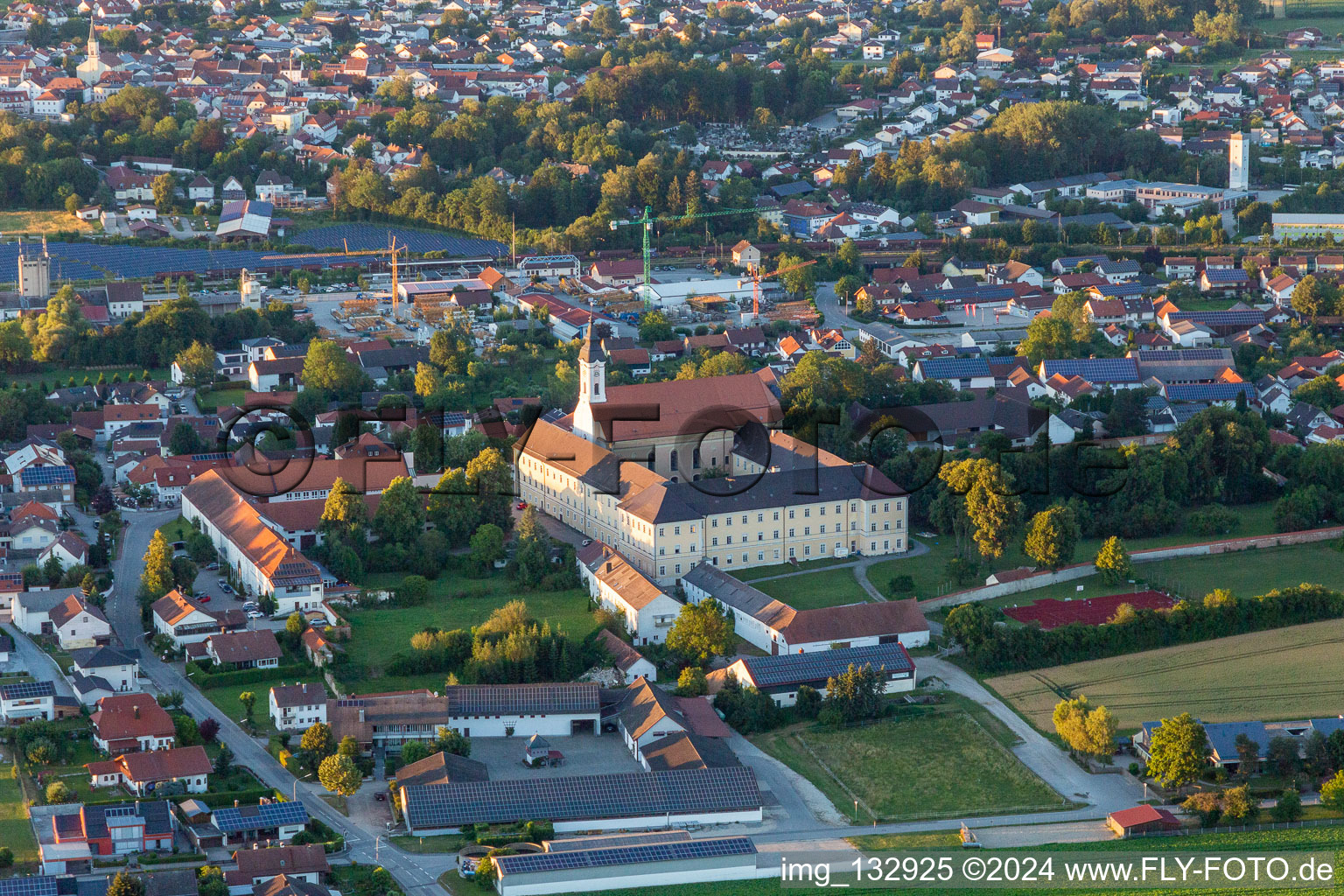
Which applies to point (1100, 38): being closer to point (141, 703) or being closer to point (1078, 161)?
point (1078, 161)

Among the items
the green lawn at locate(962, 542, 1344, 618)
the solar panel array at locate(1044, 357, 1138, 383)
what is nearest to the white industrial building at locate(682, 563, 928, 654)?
the green lawn at locate(962, 542, 1344, 618)

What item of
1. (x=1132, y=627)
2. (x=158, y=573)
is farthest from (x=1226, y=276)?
(x=158, y=573)

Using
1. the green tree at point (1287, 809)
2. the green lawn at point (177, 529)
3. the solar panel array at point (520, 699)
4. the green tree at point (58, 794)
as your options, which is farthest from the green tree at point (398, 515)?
the green tree at point (1287, 809)

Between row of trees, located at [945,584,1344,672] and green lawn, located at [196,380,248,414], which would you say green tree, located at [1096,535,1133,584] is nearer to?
row of trees, located at [945,584,1344,672]

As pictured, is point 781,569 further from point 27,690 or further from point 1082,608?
point 27,690

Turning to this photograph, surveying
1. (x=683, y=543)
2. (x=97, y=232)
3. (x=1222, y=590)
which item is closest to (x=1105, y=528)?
(x=1222, y=590)
